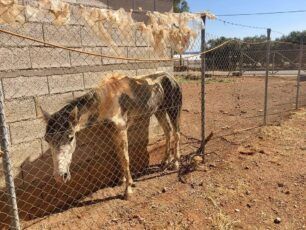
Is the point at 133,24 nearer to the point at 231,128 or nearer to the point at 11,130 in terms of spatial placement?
the point at 11,130

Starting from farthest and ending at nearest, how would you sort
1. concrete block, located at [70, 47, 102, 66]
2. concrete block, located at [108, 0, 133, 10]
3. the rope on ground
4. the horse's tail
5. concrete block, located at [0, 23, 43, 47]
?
the horse's tail
the rope on ground
concrete block, located at [108, 0, 133, 10]
concrete block, located at [70, 47, 102, 66]
concrete block, located at [0, 23, 43, 47]

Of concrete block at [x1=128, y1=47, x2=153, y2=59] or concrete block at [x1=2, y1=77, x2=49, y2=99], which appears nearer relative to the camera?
concrete block at [x1=2, y1=77, x2=49, y2=99]

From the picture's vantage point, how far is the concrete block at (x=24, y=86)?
387 cm

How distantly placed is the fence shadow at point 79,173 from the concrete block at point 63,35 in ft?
4.32

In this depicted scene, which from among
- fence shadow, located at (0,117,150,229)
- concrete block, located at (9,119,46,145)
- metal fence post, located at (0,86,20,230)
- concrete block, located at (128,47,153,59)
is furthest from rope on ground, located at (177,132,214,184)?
metal fence post, located at (0,86,20,230)

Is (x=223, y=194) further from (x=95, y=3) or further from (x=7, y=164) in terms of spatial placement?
(x=95, y=3)

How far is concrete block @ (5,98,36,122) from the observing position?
3.92 m

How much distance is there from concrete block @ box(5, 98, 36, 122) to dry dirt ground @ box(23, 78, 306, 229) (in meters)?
1.38

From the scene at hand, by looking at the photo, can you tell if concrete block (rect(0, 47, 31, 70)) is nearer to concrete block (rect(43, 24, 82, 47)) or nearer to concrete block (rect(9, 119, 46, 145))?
concrete block (rect(43, 24, 82, 47))

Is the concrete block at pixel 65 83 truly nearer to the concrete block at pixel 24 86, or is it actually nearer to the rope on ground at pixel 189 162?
the concrete block at pixel 24 86

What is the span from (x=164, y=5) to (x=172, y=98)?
1.88m

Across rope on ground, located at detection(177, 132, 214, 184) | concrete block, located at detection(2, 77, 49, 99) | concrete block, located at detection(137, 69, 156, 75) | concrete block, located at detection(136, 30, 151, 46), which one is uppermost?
concrete block, located at detection(136, 30, 151, 46)

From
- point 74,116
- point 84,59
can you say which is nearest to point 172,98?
point 84,59

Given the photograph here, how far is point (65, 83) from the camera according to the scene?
178 inches
